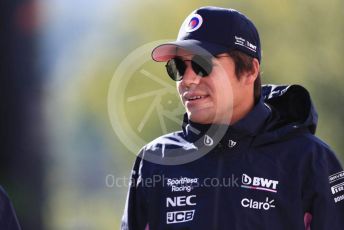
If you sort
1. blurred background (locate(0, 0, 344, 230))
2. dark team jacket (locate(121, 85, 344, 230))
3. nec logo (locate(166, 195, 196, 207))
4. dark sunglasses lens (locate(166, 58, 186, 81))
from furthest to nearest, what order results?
1. blurred background (locate(0, 0, 344, 230))
2. dark sunglasses lens (locate(166, 58, 186, 81))
3. nec logo (locate(166, 195, 196, 207))
4. dark team jacket (locate(121, 85, 344, 230))

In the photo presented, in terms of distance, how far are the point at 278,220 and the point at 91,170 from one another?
595 centimetres

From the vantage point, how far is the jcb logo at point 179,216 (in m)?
3.48

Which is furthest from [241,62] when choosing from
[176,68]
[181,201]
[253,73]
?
[181,201]

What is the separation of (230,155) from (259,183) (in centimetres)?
19

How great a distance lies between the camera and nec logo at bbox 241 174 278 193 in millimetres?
3467

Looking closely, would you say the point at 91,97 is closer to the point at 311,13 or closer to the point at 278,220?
the point at 311,13

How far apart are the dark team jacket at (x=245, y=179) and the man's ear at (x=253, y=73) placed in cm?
12

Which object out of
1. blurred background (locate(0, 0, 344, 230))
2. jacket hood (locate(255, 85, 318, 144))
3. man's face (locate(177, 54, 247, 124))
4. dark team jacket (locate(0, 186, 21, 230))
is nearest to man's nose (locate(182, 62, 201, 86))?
man's face (locate(177, 54, 247, 124))

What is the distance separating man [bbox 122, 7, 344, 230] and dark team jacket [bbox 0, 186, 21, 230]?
580 millimetres

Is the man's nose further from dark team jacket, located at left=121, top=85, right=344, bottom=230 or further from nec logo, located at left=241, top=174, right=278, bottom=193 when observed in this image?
nec logo, located at left=241, top=174, right=278, bottom=193

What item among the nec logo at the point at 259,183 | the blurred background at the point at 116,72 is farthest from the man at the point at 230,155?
the blurred background at the point at 116,72

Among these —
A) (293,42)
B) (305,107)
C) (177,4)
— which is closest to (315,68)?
(293,42)

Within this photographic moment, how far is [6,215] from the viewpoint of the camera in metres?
3.29

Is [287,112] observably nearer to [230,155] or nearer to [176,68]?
[230,155]
